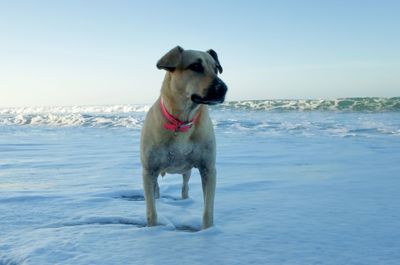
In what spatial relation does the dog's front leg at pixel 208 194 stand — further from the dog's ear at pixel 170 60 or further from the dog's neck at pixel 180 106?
the dog's ear at pixel 170 60

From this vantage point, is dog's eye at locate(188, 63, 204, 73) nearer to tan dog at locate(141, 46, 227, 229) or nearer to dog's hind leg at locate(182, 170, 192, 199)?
tan dog at locate(141, 46, 227, 229)

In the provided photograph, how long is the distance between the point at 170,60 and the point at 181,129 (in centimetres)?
66

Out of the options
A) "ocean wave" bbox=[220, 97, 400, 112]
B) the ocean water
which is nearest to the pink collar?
the ocean water

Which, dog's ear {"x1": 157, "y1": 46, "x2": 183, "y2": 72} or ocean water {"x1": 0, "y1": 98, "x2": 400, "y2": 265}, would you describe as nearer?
ocean water {"x1": 0, "y1": 98, "x2": 400, "y2": 265}

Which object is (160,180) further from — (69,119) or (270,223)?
(69,119)

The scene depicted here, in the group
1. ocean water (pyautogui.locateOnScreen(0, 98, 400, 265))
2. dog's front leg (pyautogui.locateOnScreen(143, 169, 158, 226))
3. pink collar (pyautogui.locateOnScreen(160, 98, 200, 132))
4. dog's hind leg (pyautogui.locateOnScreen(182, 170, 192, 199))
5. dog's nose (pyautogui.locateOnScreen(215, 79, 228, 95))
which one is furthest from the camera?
dog's hind leg (pyautogui.locateOnScreen(182, 170, 192, 199))

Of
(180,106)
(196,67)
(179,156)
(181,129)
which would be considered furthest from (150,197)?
(196,67)

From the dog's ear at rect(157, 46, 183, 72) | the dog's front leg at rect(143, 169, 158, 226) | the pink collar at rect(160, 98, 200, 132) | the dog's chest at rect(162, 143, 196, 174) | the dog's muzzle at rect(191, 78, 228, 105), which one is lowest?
the dog's front leg at rect(143, 169, 158, 226)

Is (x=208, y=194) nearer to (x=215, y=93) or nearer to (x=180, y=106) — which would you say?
(x=180, y=106)

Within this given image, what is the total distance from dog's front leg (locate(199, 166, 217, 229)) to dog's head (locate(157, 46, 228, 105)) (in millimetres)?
703

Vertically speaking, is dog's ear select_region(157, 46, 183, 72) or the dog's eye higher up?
dog's ear select_region(157, 46, 183, 72)

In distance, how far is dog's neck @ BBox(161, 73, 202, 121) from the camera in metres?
3.76

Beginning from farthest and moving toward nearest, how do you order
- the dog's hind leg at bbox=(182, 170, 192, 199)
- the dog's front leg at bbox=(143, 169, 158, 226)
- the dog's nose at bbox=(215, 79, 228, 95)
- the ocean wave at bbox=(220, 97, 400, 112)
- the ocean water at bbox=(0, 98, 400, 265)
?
the ocean wave at bbox=(220, 97, 400, 112) < the dog's hind leg at bbox=(182, 170, 192, 199) < the dog's front leg at bbox=(143, 169, 158, 226) < the dog's nose at bbox=(215, 79, 228, 95) < the ocean water at bbox=(0, 98, 400, 265)

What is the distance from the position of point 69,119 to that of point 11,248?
1107 inches
